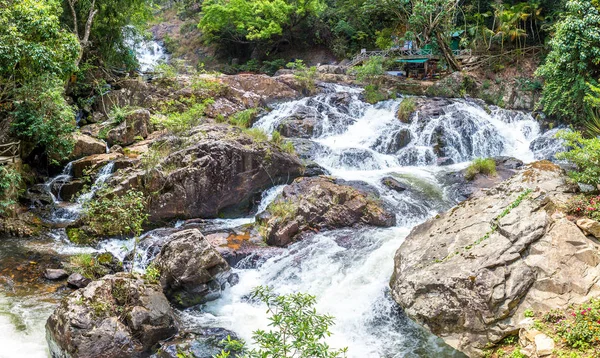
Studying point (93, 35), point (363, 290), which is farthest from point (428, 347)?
point (93, 35)

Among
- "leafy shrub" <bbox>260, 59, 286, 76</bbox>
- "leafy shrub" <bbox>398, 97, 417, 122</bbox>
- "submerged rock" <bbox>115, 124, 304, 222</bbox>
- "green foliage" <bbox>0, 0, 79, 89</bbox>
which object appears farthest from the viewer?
"leafy shrub" <bbox>260, 59, 286, 76</bbox>

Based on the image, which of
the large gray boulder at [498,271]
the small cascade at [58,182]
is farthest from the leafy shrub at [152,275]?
the small cascade at [58,182]

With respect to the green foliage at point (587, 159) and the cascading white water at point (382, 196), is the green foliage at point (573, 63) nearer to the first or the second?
the cascading white water at point (382, 196)

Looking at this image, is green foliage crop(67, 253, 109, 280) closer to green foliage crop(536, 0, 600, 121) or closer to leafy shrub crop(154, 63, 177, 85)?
leafy shrub crop(154, 63, 177, 85)

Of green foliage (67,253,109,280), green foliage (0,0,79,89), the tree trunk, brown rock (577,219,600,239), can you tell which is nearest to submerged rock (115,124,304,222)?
green foliage (67,253,109,280)

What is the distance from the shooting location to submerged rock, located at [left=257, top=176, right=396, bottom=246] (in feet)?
37.4

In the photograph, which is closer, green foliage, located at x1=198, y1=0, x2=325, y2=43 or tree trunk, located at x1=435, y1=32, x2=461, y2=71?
tree trunk, located at x1=435, y1=32, x2=461, y2=71

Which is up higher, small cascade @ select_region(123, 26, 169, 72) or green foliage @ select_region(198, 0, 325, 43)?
green foliage @ select_region(198, 0, 325, 43)

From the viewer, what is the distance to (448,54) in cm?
2372

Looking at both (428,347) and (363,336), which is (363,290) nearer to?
(363,336)

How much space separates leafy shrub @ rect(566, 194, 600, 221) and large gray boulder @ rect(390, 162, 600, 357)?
0.21 m

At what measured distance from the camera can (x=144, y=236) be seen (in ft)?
38.7

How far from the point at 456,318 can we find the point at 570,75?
554 inches

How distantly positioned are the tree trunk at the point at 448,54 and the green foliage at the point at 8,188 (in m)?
20.5
